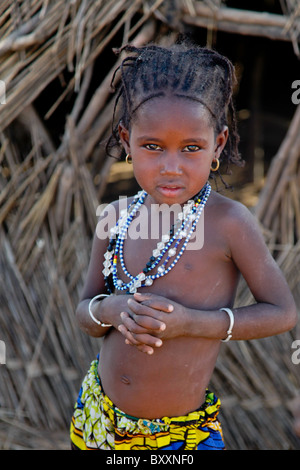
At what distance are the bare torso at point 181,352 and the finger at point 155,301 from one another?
0.38ft

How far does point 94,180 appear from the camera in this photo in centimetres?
297

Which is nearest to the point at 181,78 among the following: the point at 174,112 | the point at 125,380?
the point at 174,112

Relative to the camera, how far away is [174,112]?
57.7 inches

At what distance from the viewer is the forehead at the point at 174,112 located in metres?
1.46

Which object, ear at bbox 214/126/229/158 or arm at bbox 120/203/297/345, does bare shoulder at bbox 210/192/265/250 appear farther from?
ear at bbox 214/126/229/158

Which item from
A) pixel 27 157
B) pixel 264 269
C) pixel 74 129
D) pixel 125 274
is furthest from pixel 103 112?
pixel 264 269

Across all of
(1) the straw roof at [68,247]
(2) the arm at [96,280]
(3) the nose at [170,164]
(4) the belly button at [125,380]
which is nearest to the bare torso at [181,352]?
(4) the belly button at [125,380]

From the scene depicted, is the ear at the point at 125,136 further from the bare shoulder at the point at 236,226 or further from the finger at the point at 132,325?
the finger at the point at 132,325

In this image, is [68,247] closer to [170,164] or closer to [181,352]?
[181,352]

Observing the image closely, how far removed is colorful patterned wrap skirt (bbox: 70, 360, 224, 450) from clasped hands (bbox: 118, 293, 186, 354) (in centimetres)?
27

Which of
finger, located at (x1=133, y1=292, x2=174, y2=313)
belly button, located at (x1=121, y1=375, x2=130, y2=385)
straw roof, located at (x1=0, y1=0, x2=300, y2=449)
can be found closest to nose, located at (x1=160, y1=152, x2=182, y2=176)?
finger, located at (x1=133, y1=292, x2=174, y2=313)

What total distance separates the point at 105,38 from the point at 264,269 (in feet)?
4.91

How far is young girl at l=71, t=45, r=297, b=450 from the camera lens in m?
1.48
